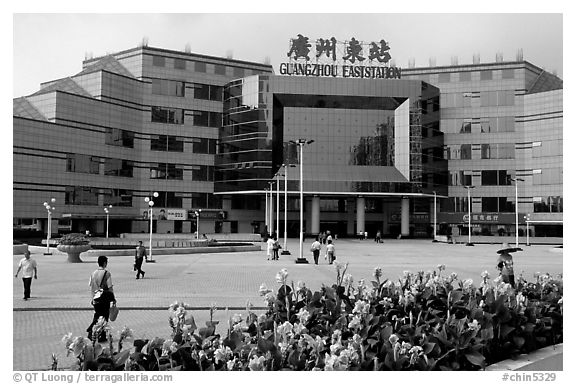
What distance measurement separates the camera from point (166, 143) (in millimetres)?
61281

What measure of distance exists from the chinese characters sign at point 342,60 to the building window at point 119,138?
19705mm

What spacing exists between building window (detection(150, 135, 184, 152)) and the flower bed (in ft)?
184

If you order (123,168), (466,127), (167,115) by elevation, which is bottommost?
(123,168)

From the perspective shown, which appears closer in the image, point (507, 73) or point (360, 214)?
point (360, 214)

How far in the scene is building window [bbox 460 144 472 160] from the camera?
64188mm

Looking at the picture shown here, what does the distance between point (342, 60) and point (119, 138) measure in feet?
88.3

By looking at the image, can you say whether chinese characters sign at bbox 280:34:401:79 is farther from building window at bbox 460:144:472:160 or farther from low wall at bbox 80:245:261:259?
low wall at bbox 80:245:261:259

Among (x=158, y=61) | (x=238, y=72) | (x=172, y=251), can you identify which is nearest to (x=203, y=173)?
(x=238, y=72)

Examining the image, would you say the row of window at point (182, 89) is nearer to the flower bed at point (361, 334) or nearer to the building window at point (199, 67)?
the building window at point (199, 67)

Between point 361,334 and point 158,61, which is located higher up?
point 158,61

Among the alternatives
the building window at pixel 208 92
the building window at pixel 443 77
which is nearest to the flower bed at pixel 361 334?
the building window at pixel 208 92

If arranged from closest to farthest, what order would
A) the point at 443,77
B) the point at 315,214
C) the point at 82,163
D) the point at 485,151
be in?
the point at 82,163, the point at 315,214, the point at 485,151, the point at 443,77

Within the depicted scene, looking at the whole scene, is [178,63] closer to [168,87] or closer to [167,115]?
[168,87]
